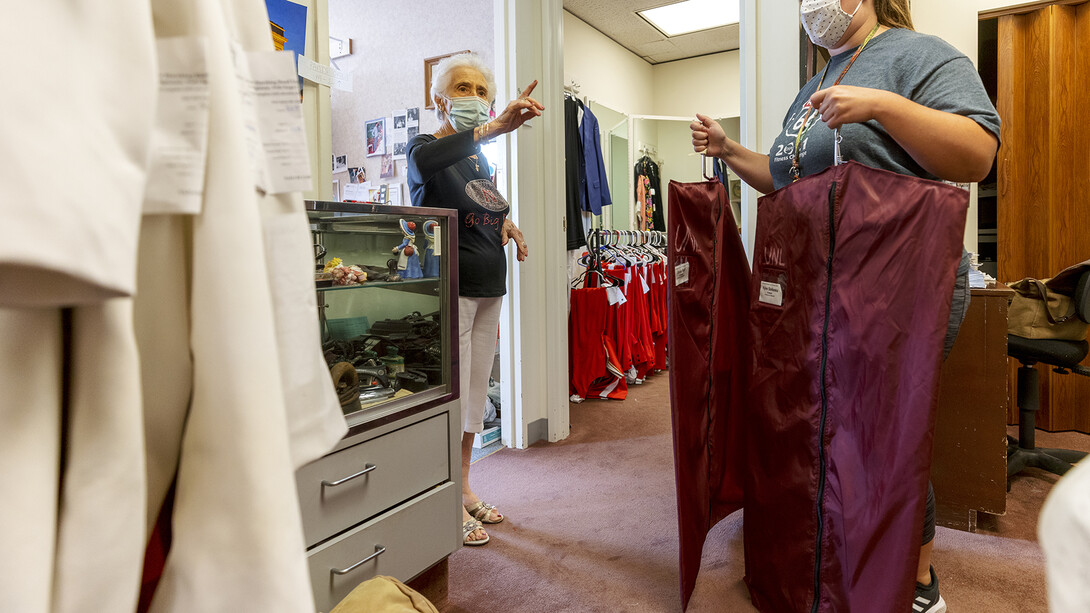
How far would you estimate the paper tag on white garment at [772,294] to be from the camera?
4.75 feet

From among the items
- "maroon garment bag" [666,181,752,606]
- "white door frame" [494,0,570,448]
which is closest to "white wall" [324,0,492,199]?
"white door frame" [494,0,570,448]

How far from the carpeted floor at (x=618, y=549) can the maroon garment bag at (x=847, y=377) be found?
1.27ft

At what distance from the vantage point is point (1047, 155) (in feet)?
9.91

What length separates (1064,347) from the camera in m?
2.42

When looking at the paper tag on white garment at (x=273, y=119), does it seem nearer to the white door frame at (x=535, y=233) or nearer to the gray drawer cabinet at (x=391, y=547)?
the gray drawer cabinet at (x=391, y=547)

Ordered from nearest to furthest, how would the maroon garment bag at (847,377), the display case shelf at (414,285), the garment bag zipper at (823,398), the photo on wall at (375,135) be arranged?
the maroon garment bag at (847,377), the garment bag zipper at (823,398), the display case shelf at (414,285), the photo on wall at (375,135)

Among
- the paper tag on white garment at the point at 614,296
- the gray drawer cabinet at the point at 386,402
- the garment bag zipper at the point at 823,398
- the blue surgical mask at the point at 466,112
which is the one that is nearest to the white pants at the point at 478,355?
the gray drawer cabinet at the point at 386,402

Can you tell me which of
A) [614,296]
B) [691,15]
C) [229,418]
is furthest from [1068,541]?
[691,15]

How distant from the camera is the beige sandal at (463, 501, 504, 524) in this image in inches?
85.1

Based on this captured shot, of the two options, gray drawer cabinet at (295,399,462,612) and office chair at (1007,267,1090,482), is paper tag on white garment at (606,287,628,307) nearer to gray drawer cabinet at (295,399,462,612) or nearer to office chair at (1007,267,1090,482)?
office chair at (1007,267,1090,482)

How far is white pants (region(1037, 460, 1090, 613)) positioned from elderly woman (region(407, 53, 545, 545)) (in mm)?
1739

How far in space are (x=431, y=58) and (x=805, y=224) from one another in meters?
3.06

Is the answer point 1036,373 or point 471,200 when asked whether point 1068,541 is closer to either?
point 471,200

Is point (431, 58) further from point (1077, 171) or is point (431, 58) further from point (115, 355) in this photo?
point (115, 355)
